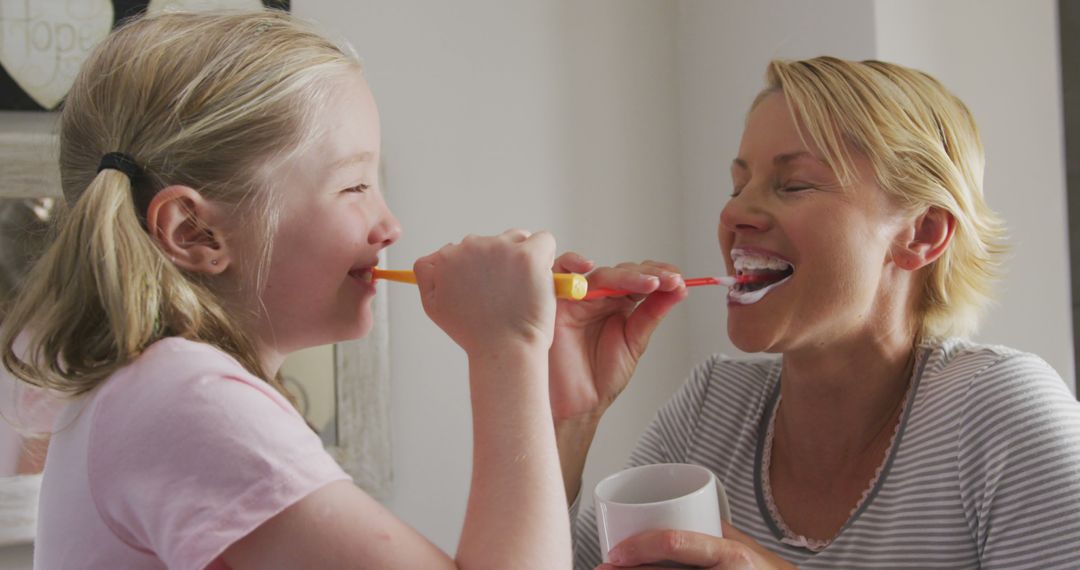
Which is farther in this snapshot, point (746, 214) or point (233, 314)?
point (746, 214)

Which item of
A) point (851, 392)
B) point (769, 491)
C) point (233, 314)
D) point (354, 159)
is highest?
point (354, 159)

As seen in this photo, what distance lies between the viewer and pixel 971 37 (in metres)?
1.46

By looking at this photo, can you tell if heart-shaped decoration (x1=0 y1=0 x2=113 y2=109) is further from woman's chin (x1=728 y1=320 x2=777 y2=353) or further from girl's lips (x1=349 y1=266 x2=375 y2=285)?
woman's chin (x1=728 y1=320 x2=777 y2=353)

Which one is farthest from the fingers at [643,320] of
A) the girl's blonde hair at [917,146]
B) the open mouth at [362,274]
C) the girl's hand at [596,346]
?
the open mouth at [362,274]

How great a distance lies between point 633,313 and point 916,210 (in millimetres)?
337

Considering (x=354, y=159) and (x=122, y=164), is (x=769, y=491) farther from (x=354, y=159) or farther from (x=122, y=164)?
(x=122, y=164)

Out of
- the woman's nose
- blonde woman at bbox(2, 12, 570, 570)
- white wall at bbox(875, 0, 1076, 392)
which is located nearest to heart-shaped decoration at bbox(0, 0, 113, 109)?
blonde woman at bbox(2, 12, 570, 570)

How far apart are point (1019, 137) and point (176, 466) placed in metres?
1.32

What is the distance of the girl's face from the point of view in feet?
2.80

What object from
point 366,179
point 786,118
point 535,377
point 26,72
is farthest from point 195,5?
point 535,377

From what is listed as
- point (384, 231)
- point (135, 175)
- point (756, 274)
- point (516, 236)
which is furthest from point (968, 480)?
point (135, 175)

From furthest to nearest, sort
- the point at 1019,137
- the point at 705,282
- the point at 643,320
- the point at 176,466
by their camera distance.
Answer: the point at 1019,137 < the point at 643,320 < the point at 705,282 < the point at 176,466

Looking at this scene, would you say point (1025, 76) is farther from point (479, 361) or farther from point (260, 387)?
point (260, 387)

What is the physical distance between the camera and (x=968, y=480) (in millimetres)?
961
